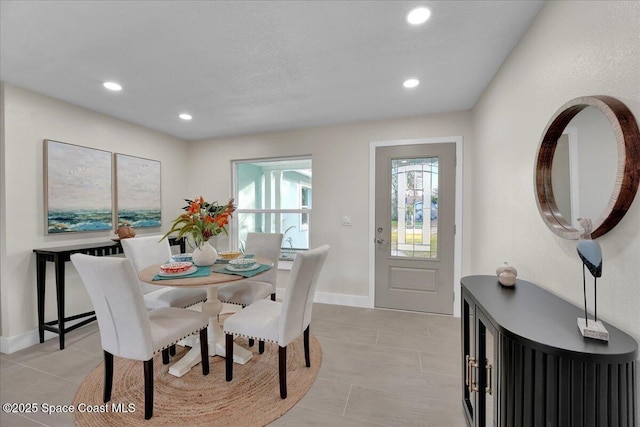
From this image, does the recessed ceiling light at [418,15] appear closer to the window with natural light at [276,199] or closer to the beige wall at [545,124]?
the beige wall at [545,124]

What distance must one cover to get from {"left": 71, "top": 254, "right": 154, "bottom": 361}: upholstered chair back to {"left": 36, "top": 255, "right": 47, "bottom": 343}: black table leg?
4.83 feet

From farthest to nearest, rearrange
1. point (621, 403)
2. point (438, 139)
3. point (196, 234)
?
point (438, 139), point (196, 234), point (621, 403)

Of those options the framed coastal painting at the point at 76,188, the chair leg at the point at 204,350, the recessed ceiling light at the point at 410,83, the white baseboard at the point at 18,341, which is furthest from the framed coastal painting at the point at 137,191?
the recessed ceiling light at the point at 410,83

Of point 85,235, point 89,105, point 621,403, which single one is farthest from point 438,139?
point 85,235

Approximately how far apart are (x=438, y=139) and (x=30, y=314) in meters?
4.58

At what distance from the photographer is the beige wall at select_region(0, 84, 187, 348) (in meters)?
2.37

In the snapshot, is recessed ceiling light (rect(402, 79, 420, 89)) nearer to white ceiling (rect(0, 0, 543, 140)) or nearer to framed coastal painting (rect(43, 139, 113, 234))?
white ceiling (rect(0, 0, 543, 140))

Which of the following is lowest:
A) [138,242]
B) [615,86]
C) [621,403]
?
[621,403]

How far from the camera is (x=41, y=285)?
8.23 feet

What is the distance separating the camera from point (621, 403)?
814 millimetres

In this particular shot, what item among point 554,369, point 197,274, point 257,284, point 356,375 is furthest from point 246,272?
point 554,369

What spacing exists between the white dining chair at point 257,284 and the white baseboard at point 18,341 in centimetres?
177

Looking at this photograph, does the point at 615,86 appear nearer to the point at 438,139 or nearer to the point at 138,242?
the point at 438,139

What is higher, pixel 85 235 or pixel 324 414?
pixel 85 235
